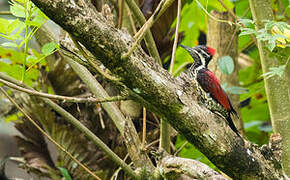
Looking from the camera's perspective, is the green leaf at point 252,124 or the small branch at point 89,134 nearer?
the small branch at point 89,134

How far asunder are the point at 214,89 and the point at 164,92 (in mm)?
1027

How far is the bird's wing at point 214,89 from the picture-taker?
2346 mm

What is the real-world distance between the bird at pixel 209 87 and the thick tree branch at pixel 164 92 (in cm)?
57

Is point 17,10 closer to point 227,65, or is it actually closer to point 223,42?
point 227,65

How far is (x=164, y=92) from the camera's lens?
4.57ft

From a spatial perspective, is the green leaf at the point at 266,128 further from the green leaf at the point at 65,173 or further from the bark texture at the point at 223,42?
the green leaf at the point at 65,173

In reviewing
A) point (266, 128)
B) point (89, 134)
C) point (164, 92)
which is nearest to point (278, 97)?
point (164, 92)

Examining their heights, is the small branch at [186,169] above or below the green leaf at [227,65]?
below


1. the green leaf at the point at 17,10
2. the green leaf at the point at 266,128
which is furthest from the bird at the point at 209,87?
the green leaf at the point at 17,10

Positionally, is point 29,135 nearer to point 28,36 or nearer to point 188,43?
point 28,36

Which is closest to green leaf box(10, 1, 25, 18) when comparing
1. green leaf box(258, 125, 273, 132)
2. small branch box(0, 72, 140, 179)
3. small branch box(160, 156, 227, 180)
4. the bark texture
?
small branch box(0, 72, 140, 179)

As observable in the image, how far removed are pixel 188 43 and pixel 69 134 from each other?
1.30 metres

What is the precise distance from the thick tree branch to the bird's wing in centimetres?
65

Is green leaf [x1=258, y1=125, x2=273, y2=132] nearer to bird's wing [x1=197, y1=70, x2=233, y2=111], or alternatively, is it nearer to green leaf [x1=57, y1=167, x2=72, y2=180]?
bird's wing [x1=197, y1=70, x2=233, y2=111]
